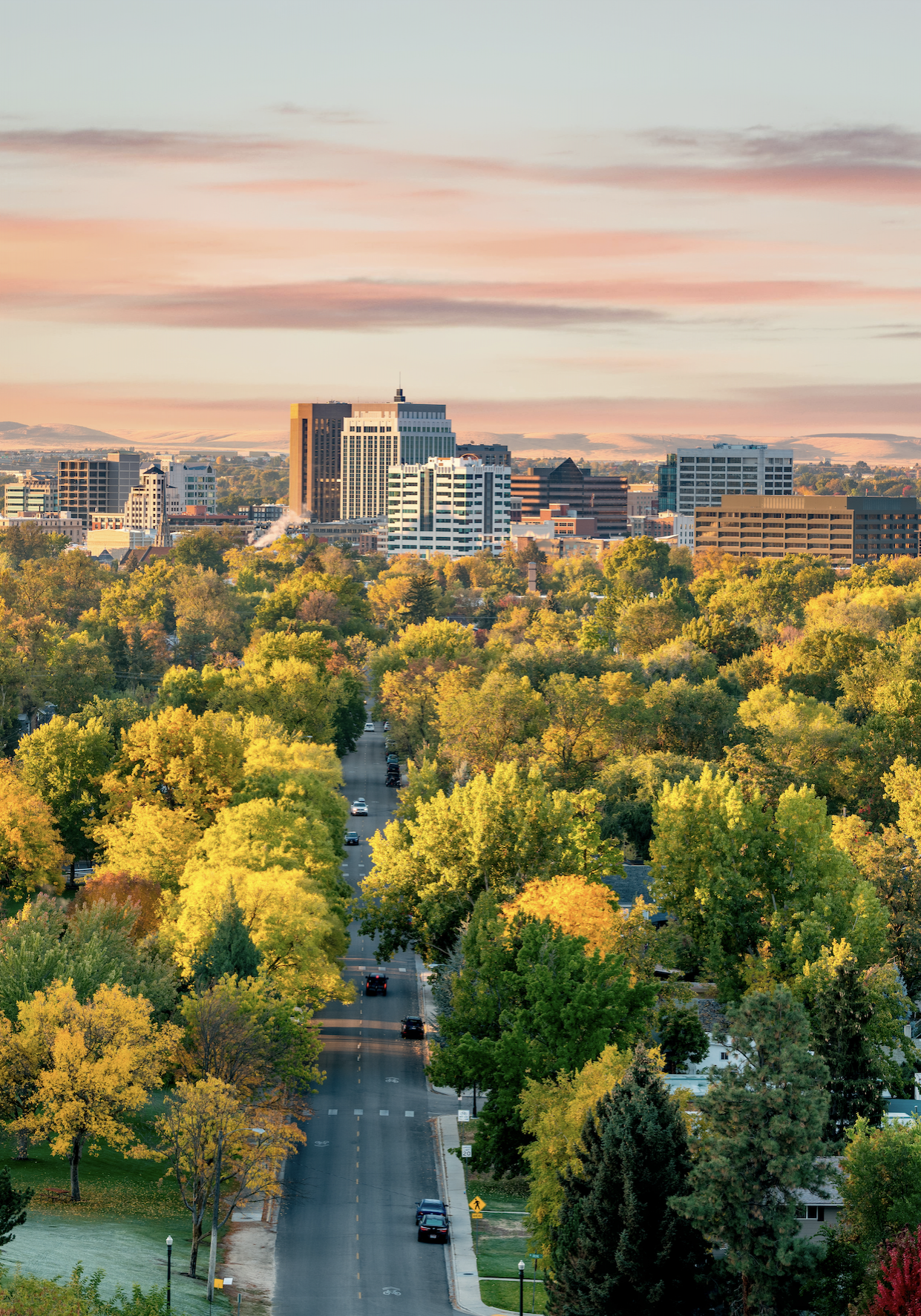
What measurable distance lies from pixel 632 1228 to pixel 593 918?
23.0 m

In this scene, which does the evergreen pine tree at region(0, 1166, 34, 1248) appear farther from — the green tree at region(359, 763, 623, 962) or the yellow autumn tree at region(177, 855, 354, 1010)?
the green tree at region(359, 763, 623, 962)

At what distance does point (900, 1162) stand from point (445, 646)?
115576 millimetres

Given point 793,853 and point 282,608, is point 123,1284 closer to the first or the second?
point 793,853

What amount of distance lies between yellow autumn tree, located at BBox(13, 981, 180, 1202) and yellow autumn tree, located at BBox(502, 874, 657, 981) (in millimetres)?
16897

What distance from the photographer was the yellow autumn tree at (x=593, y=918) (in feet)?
233

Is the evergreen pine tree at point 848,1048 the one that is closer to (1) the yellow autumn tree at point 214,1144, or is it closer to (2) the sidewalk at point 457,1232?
(2) the sidewalk at point 457,1232

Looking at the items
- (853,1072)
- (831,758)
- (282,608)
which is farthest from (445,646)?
(853,1072)

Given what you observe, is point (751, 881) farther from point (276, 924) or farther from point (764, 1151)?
point (764, 1151)

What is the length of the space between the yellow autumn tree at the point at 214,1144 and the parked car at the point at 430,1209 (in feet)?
15.4

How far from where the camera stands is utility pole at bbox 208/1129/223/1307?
52.7 meters

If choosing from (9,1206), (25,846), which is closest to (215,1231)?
(9,1206)

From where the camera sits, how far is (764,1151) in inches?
1863

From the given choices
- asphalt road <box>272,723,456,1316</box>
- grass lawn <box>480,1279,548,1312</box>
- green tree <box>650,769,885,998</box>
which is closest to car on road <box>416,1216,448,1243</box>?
asphalt road <box>272,723,456,1316</box>

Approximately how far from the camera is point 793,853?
81.5m
